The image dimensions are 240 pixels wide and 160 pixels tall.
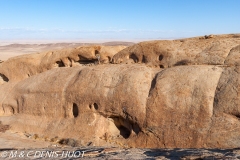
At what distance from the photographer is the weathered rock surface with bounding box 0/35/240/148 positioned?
33.8ft

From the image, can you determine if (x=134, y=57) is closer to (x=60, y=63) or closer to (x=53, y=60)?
(x=60, y=63)

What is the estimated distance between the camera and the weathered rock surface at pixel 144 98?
33.8ft

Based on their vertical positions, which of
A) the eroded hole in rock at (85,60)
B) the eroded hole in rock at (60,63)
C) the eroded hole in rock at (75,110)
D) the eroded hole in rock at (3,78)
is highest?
the eroded hole in rock at (85,60)

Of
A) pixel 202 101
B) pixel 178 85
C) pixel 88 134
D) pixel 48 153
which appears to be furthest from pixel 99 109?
pixel 48 153

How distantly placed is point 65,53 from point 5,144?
6408 mm

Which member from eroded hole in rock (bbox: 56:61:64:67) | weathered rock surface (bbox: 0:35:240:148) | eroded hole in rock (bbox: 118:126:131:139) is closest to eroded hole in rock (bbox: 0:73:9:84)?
weathered rock surface (bbox: 0:35:240:148)

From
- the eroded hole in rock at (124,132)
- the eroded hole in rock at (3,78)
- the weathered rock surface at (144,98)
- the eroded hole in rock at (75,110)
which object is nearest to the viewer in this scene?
the weathered rock surface at (144,98)

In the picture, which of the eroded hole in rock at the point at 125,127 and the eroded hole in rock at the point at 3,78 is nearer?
the eroded hole in rock at the point at 125,127

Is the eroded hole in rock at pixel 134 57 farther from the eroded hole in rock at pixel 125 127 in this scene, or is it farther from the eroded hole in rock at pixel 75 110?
the eroded hole in rock at pixel 75 110

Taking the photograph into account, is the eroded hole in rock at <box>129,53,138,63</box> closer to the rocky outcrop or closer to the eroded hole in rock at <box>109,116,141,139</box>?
the rocky outcrop

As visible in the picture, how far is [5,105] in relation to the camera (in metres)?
16.4

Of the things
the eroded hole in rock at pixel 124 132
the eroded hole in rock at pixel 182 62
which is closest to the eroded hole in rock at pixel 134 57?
the eroded hole in rock at pixel 182 62

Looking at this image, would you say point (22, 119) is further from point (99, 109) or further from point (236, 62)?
point (236, 62)

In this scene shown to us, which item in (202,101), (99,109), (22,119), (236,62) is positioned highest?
Result: (236,62)
